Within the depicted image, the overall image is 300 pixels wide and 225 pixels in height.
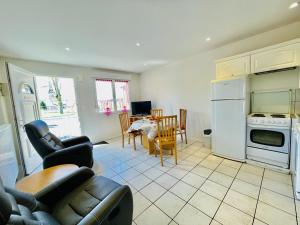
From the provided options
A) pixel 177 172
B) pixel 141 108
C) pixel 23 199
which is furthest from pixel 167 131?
pixel 141 108

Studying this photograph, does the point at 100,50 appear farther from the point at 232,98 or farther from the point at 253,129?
the point at 253,129

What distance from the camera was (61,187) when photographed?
1.23 metres

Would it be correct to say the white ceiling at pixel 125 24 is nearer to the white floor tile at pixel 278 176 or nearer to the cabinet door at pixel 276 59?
the cabinet door at pixel 276 59

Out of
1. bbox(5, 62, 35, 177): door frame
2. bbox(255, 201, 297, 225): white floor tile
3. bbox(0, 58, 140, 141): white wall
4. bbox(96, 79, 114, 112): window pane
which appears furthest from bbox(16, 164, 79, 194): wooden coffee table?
bbox(96, 79, 114, 112): window pane

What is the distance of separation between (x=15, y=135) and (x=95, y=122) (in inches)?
77.2

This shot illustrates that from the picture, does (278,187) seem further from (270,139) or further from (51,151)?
(51,151)

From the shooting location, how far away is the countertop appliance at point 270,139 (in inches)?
83.4

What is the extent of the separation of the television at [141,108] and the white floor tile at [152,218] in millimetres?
3486

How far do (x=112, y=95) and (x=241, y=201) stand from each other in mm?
4261

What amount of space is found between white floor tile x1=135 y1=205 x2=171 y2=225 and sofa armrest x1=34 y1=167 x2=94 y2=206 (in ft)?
2.44

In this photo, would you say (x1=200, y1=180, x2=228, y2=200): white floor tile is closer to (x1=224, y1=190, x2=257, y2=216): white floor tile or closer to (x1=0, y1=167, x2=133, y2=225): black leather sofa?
(x1=224, y1=190, x2=257, y2=216): white floor tile

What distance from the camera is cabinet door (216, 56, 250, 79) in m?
2.54

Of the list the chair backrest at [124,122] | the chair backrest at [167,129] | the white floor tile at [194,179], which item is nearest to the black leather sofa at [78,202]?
the white floor tile at [194,179]

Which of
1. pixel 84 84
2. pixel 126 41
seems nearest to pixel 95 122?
pixel 84 84
